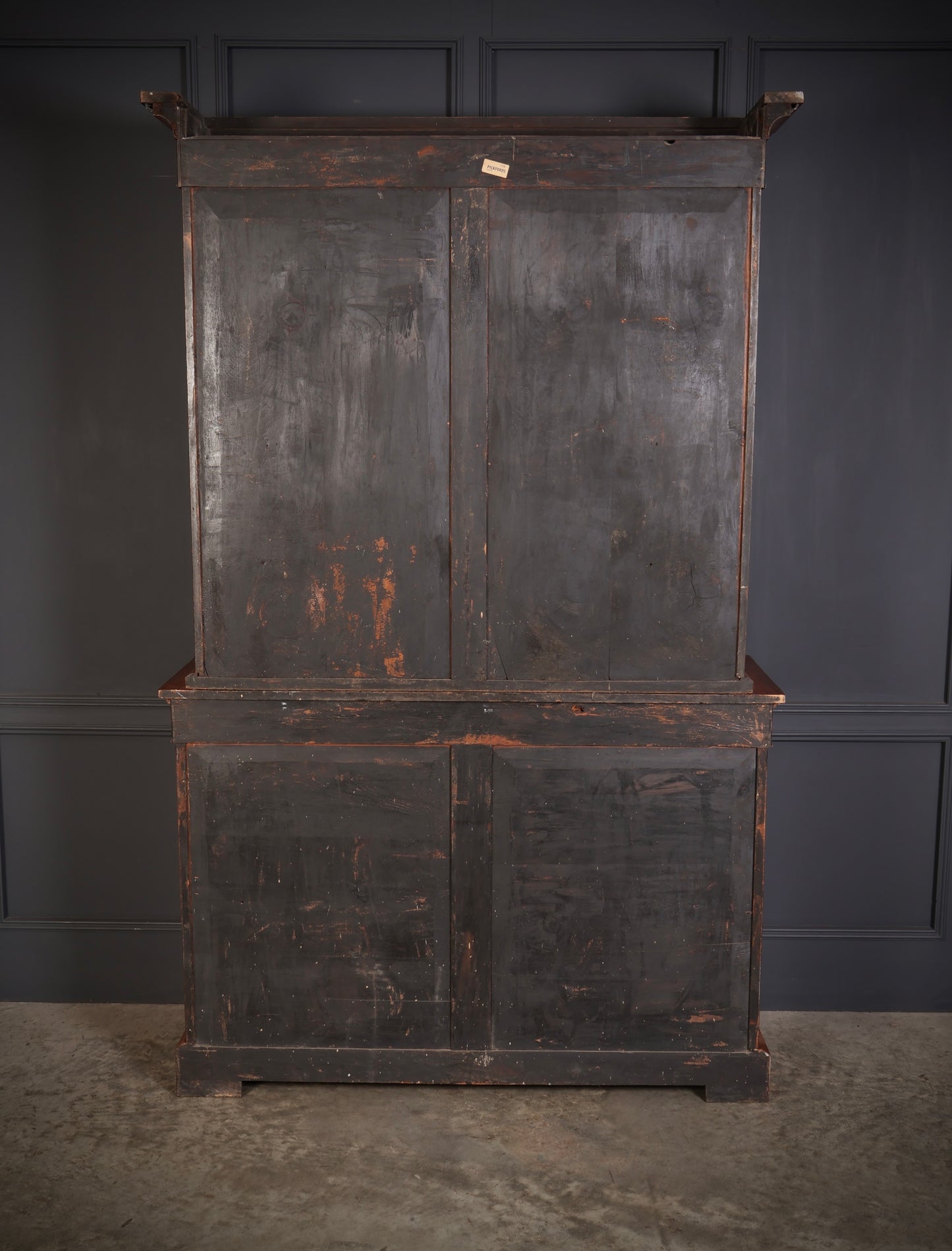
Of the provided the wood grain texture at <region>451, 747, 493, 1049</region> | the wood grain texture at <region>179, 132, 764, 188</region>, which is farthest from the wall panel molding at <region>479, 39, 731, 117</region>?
the wood grain texture at <region>451, 747, 493, 1049</region>

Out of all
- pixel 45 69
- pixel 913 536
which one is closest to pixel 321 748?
pixel 913 536

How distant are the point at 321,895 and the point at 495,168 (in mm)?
1941

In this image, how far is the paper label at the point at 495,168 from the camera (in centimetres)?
249

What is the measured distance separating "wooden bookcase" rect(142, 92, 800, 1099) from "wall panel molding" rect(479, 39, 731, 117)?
1.11ft

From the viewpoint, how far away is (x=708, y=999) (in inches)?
108

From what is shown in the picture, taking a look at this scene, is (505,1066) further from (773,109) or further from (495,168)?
(773,109)

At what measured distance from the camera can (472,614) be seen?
8.67ft

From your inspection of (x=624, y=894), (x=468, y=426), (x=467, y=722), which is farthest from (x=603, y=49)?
(x=624, y=894)

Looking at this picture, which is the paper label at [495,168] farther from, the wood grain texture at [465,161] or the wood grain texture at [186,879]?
the wood grain texture at [186,879]

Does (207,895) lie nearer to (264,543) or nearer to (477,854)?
(477,854)

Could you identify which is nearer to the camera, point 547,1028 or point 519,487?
point 519,487

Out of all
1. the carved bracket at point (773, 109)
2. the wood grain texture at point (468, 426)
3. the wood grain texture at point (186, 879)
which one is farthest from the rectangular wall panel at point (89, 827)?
the carved bracket at point (773, 109)

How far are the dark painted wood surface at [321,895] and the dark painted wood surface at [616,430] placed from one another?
20.3 inches

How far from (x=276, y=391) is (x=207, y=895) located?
4.48ft
